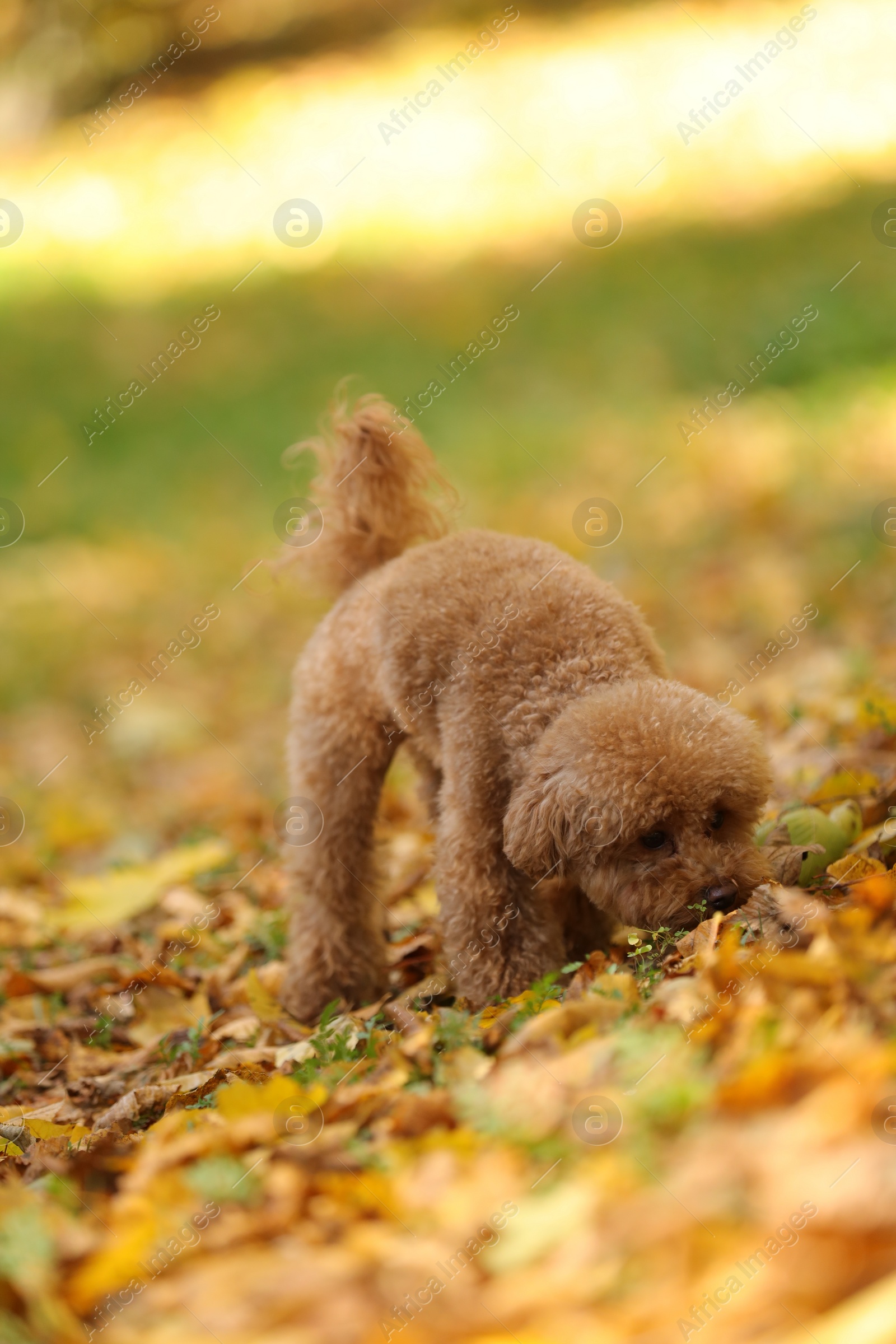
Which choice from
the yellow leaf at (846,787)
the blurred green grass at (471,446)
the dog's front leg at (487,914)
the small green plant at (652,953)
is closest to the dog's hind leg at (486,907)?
the dog's front leg at (487,914)

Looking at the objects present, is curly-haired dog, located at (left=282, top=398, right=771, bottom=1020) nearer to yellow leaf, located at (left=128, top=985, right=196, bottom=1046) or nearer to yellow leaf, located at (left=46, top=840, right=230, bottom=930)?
yellow leaf, located at (left=128, top=985, right=196, bottom=1046)

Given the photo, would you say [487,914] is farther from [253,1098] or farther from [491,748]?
[253,1098]

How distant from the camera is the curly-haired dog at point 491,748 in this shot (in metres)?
3.01

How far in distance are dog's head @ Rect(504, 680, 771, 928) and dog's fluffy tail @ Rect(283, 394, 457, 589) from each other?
1.25m

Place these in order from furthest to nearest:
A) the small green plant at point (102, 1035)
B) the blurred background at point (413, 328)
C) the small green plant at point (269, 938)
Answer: the blurred background at point (413, 328) < the small green plant at point (269, 938) < the small green plant at point (102, 1035)

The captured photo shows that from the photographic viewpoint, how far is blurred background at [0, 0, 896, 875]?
24.3 feet

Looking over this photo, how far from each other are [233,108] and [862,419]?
12.2 meters

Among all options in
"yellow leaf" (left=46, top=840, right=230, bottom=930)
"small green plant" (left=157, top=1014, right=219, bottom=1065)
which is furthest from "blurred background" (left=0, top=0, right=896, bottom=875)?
"small green plant" (left=157, top=1014, right=219, bottom=1065)

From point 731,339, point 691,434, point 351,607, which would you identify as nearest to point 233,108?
point 731,339

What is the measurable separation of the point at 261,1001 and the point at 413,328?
31.4 ft

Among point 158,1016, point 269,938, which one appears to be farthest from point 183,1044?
point 269,938

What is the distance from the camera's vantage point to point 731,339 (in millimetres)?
10430

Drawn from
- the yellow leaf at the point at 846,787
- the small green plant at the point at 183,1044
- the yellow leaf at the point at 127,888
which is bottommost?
the yellow leaf at the point at 846,787

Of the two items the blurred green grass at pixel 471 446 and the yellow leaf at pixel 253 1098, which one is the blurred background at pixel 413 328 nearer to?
the blurred green grass at pixel 471 446
